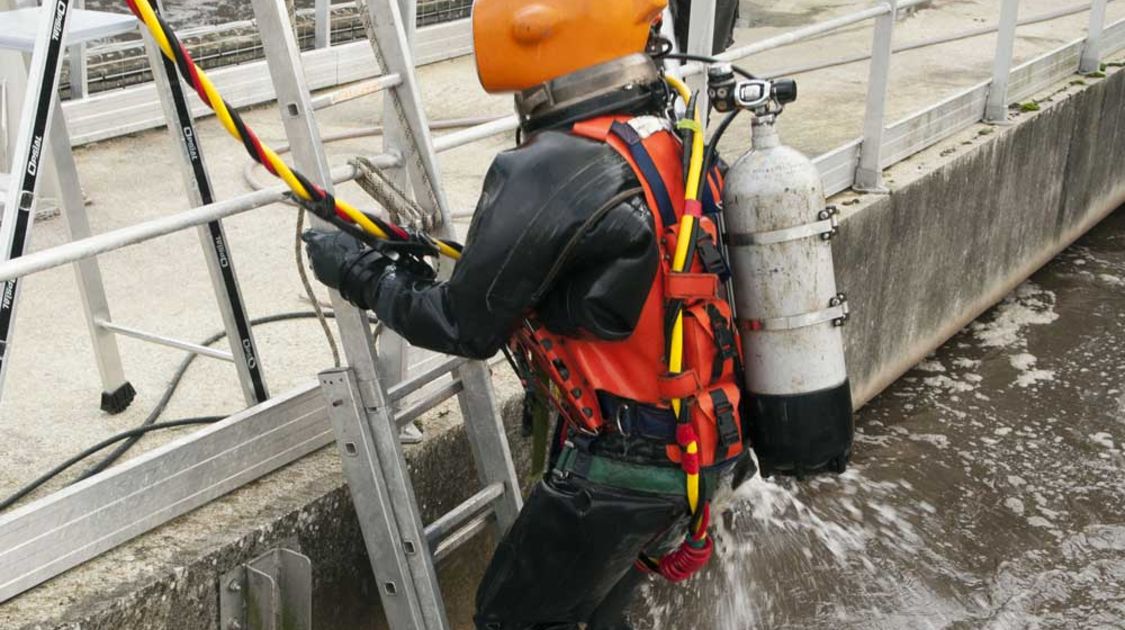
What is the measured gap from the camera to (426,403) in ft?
10.2

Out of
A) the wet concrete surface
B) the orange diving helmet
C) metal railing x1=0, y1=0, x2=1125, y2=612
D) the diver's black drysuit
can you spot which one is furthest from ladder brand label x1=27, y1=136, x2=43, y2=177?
the wet concrete surface

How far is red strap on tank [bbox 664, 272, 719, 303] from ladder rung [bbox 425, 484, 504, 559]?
883 millimetres

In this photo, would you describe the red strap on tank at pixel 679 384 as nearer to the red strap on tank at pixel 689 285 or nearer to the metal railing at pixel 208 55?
the red strap on tank at pixel 689 285

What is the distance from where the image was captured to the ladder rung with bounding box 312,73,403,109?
2.76m

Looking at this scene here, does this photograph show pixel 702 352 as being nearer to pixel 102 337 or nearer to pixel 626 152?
pixel 626 152

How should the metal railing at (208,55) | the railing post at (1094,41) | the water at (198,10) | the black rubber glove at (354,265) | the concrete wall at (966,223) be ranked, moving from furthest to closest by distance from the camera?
the water at (198,10)
the railing post at (1094,41)
the metal railing at (208,55)
the concrete wall at (966,223)
the black rubber glove at (354,265)

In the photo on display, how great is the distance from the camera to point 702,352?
2.64 m

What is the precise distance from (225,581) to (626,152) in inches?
53.0

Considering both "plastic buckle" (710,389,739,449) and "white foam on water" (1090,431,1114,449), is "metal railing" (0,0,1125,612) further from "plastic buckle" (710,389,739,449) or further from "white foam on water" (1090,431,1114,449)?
"white foam on water" (1090,431,1114,449)

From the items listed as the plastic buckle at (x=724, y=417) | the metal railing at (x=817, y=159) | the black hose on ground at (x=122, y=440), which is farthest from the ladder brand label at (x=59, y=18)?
the plastic buckle at (x=724, y=417)

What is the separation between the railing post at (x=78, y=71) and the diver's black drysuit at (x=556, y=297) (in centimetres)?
382

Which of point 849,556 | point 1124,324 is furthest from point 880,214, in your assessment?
point 1124,324

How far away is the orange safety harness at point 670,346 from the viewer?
2.54 meters

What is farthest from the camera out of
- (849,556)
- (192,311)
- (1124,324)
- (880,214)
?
(1124,324)
